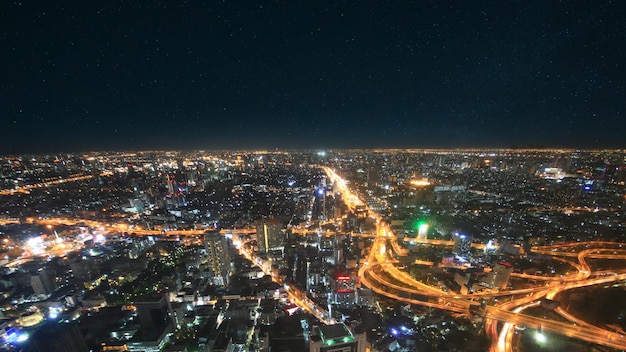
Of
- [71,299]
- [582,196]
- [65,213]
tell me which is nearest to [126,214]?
[65,213]

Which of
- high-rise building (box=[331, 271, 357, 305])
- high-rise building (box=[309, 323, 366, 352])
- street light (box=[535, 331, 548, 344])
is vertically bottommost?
street light (box=[535, 331, 548, 344])

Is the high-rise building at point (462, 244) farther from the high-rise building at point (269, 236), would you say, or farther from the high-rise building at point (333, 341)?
the high-rise building at point (333, 341)

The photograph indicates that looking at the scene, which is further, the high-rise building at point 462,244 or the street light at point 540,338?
the high-rise building at point 462,244

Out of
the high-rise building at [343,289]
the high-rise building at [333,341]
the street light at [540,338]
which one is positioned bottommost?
the street light at [540,338]

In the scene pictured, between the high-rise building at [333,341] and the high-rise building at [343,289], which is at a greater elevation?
the high-rise building at [333,341]

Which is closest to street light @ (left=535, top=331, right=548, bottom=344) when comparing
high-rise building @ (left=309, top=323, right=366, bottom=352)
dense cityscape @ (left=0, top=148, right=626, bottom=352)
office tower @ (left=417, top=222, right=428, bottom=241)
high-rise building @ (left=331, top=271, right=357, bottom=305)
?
dense cityscape @ (left=0, top=148, right=626, bottom=352)

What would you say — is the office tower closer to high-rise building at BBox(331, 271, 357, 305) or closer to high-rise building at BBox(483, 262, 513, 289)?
high-rise building at BBox(483, 262, 513, 289)

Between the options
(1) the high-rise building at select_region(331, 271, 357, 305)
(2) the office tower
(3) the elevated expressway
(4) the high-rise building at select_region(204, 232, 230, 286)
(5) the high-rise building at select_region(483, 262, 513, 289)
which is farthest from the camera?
(2) the office tower

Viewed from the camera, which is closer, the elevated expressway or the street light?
the street light

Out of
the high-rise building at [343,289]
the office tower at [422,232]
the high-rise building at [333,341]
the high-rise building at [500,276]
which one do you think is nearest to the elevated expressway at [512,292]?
the high-rise building at [500,276]
